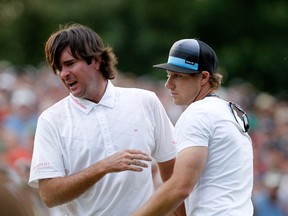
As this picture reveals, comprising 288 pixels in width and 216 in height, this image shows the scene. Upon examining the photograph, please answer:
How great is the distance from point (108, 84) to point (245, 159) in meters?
1.17

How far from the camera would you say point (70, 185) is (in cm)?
664

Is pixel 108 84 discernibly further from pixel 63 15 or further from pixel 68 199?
pixel 63 15

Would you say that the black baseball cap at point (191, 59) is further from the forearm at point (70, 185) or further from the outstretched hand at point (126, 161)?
the forearm at point (70, 185)

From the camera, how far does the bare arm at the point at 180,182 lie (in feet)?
20.3

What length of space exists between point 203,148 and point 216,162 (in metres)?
0.14

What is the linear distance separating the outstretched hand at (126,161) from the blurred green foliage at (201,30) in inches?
855

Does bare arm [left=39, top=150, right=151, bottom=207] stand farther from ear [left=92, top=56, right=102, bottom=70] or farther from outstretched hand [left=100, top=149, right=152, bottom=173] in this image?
ear [left=92, top=56, right=102, bottom=70]

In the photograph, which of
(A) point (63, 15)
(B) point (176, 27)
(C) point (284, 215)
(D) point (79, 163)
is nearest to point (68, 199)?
(D) point (79, 163)

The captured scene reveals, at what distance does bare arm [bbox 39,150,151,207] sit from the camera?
6.48m

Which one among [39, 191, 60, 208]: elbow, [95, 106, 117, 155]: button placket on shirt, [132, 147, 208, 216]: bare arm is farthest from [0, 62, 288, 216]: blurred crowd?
[132, 147, 208, 216]: bare arm

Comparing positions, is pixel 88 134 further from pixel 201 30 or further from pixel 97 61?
pixel 201 30

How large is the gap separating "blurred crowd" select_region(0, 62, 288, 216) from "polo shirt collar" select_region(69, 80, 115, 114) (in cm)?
62

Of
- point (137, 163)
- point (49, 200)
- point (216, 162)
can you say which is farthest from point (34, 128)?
point (216, 162)

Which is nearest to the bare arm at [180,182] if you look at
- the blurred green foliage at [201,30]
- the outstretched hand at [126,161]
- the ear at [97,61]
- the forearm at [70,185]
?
the outstretched hand at [126,161]
